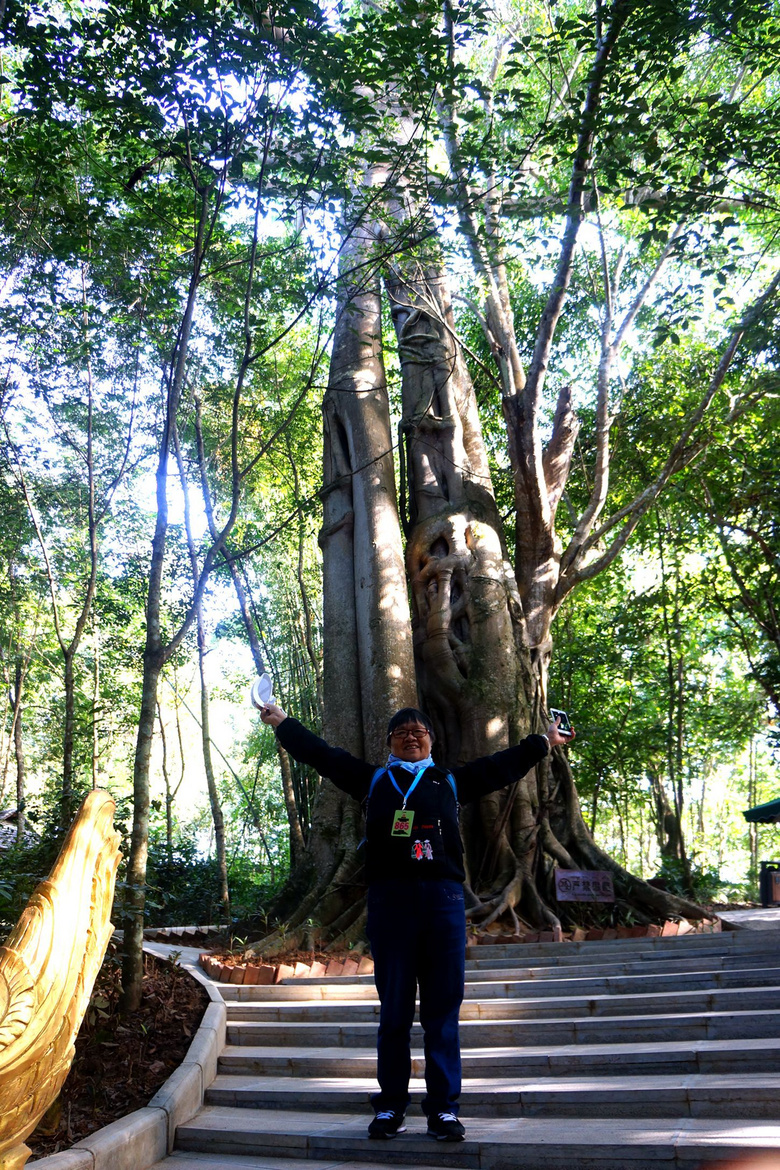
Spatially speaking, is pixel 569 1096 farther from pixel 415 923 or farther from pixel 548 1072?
pixel 415 923

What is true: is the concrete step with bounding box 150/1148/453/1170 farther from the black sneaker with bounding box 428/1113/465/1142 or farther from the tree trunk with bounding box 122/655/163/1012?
the tree trunk with bounding box 122/655/163/1012

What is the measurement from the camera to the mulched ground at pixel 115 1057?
11.3 ft

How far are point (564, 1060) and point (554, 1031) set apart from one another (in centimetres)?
54

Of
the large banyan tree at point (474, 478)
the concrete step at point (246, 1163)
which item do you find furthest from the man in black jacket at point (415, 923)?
the large banyan tree at point (474, 478)

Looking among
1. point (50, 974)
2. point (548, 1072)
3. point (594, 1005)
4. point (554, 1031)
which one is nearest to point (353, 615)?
point (594, 1005)

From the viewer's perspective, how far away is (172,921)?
1235 centimetres

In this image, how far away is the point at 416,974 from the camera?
3355 mm

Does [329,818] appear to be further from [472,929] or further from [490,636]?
[490,636]

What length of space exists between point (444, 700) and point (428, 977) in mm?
5702

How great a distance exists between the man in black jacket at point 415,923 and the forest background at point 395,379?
179 centimetres

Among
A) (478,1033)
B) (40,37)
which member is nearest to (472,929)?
(478,1033)

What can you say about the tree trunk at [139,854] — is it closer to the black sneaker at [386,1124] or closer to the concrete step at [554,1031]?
the concrete step at [554,1031]

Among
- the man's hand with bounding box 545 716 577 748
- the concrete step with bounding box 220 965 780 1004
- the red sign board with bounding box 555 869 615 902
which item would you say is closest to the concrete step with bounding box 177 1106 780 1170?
the man's hand with bounding box 545 716 577 748

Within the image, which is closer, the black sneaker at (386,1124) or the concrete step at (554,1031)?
the black sneaker at (386,1124)
